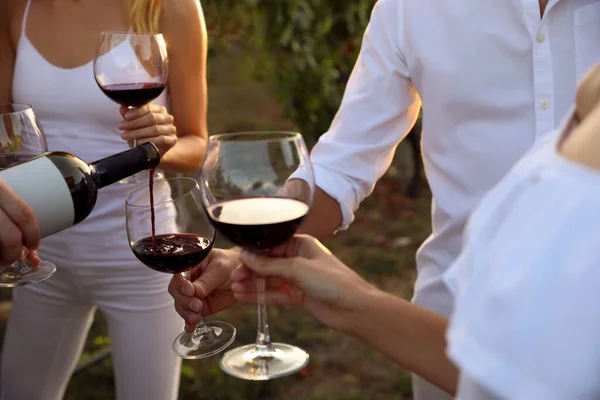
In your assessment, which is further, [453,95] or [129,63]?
[129,63]

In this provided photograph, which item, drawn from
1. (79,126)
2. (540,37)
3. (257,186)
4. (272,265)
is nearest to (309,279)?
(272,265)

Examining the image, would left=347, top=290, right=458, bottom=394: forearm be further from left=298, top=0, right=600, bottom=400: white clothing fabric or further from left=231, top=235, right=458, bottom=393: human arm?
left=298, top=0, right=600, bottom=400: white clothing fabric

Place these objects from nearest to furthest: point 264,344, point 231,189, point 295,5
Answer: point 231,189
point 264,344
point 295,5

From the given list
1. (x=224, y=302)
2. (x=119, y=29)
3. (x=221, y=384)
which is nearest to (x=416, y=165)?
(x=221, y=384)

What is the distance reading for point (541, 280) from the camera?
72 centimetres

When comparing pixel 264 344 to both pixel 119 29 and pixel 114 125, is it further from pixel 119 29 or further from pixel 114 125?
pixel 119 29

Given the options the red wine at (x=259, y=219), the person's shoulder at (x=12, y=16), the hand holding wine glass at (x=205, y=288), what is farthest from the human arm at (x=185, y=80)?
the red wine at (x=259, y=219)

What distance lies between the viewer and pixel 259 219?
50.2 inches

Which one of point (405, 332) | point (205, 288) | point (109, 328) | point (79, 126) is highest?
point (79, 126)

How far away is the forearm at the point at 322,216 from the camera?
6.70 feet

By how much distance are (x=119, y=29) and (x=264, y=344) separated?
1323mm

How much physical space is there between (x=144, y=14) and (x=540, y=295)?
1.88 metres

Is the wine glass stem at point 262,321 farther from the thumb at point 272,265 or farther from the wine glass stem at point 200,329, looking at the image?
the wine glass stem at point 200,329

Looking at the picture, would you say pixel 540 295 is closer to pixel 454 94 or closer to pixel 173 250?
pixel 173 250
